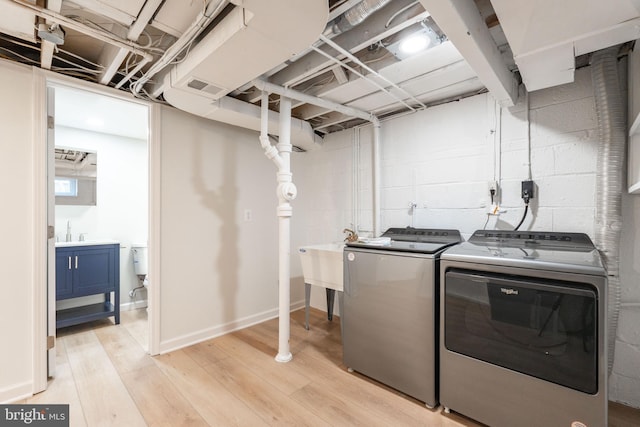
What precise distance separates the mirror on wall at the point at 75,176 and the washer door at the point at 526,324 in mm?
3924

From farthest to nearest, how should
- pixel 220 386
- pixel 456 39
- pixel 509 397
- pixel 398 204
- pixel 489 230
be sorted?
1. pixel 398 204
2. pixel 489 230
3. pixel 220 386
4. pixel 509 397
5. pixel 456 39

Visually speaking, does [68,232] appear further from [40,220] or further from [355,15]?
[355,15]

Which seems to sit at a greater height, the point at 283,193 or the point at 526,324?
the point at 283,193

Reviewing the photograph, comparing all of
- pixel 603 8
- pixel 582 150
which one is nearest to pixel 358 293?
pixel 582 150

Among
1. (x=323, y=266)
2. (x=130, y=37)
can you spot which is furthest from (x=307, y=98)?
(x=323, y=266)

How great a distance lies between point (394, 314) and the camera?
74.2 inches

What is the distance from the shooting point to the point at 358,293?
2.07 m

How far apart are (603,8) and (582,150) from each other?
3.30 ft

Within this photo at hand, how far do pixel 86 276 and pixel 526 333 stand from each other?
3.83 m

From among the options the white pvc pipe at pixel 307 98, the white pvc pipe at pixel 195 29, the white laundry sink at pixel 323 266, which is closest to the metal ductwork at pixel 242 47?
the white pvc pipe at pixel 195 29

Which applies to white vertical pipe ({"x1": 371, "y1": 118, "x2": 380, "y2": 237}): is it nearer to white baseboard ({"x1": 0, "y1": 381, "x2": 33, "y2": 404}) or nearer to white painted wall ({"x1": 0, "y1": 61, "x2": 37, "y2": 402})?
white painted wall ({"x1": 0, "y1": 61, "x2": 37, "y2": 402})

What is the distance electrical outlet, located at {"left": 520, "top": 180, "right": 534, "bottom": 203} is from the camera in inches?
77.7

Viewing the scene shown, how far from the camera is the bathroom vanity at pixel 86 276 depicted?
2.85 metres

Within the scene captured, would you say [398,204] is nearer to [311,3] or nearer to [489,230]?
[489,230]
